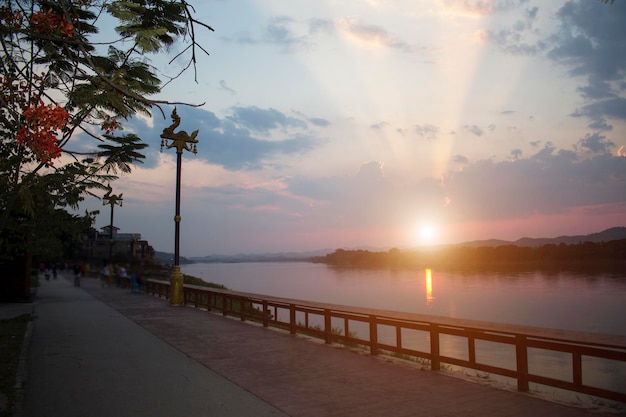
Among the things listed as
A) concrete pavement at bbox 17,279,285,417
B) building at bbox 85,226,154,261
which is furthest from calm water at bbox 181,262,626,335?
building at bbox 85,226,154,261

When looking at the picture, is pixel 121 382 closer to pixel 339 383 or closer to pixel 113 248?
pixel 339 383

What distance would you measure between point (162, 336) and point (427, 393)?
29.0ft

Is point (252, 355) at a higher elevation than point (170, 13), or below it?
below

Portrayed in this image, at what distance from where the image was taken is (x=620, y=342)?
21.5 feet

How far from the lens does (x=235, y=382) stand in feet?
27.7

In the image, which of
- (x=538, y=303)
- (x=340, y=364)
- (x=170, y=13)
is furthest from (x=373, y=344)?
(x=538, y=303)

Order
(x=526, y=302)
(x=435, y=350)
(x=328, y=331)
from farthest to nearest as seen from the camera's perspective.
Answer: (x=526, y=302), (x=328, y=331), (x=435, y=350)

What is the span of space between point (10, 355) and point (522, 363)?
34.7 ft

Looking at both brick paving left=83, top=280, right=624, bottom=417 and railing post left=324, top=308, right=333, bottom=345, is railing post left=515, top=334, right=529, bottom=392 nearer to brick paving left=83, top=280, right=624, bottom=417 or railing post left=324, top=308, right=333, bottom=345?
brick paving left=83, top=280, right=624, bottom=417

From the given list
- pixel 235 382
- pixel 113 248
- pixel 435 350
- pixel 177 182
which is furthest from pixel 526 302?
pixel 113 248

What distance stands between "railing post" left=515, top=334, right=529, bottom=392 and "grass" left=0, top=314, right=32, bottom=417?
23.7 ft

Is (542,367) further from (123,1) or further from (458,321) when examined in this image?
(123,1)

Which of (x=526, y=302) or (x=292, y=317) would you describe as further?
(x=526, y=302)

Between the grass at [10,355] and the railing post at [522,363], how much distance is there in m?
7.23
